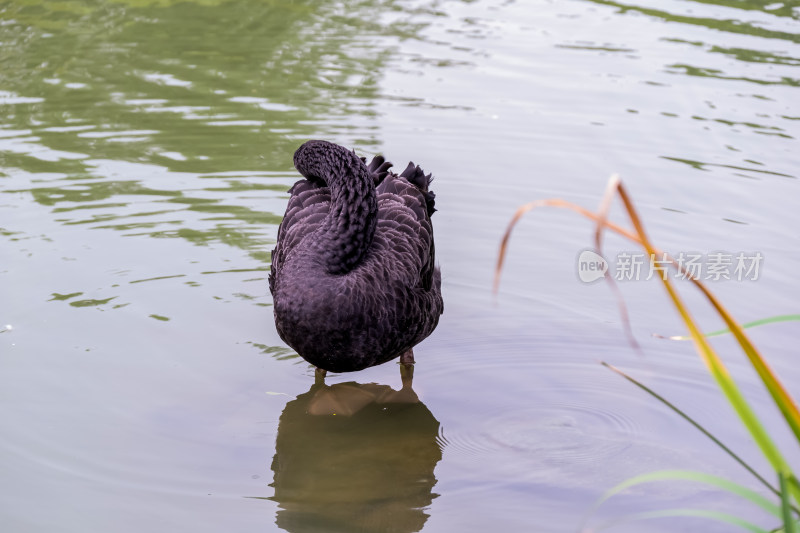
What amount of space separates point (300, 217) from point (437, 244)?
162 cm

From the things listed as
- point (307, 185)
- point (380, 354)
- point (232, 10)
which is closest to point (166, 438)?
point (380, 354)

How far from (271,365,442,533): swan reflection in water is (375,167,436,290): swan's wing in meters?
0.61

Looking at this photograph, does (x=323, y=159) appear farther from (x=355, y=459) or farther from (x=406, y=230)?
(x=355, y=459)

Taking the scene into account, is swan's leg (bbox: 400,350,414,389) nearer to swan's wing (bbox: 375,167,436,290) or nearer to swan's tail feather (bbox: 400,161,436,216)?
swan's wing (bbox: 375,167,436,290)

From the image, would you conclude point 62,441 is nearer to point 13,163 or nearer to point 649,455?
point 649,455

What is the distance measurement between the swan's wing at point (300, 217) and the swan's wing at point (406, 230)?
0.30 metres

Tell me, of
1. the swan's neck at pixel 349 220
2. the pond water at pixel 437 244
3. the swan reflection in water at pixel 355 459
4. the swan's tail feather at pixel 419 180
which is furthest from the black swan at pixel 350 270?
the pond water at pixel 437 244

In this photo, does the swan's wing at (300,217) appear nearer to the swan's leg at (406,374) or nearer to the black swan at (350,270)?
the black swan at (350,270)

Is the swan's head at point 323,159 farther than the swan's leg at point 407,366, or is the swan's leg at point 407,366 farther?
the swan's leg at point 407,366

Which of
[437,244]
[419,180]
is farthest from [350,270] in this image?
[437,244]

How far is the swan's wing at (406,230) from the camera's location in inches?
176

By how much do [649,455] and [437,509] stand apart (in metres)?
1.01

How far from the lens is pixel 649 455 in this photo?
4.14 meters

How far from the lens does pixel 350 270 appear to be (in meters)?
4.26
